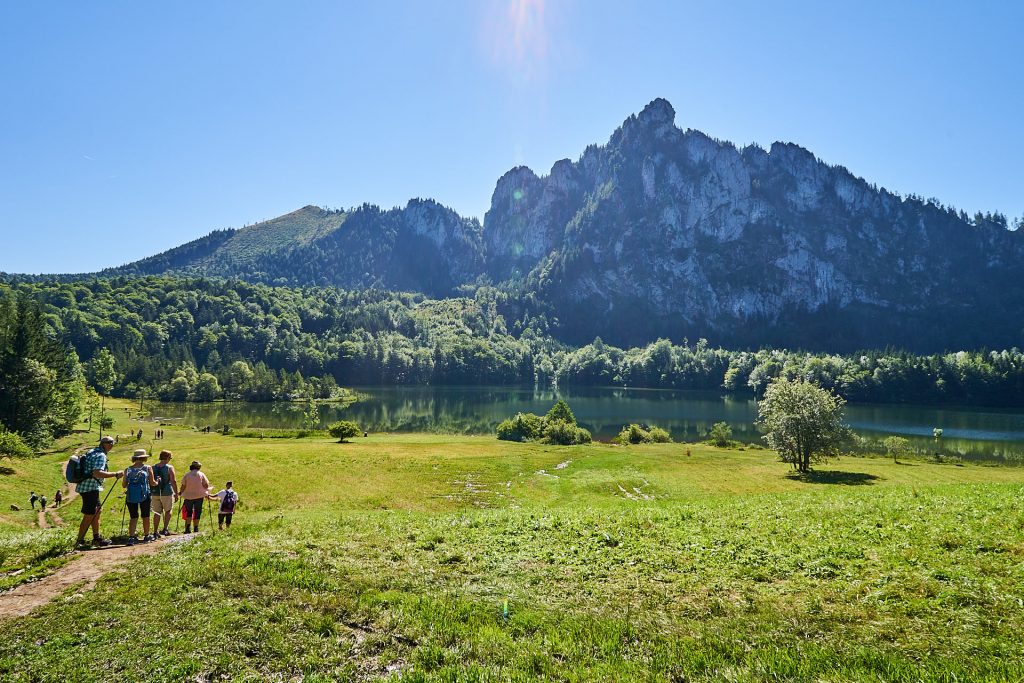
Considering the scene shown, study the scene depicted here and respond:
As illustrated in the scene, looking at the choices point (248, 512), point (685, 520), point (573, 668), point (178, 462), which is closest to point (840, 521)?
point (685, 520)

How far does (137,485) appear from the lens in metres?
18.7

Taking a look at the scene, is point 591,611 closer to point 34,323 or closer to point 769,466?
point 769,466

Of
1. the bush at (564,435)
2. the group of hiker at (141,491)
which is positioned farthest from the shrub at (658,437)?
the group of hiker at (141,491)

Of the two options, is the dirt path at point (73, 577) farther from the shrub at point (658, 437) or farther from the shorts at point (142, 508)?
the shrub at point (658, 437)

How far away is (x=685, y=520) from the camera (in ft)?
69.0

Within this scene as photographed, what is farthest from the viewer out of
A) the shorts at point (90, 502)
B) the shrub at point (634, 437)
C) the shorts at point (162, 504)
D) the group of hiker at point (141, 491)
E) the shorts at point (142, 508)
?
the shrub at point (634, 437)

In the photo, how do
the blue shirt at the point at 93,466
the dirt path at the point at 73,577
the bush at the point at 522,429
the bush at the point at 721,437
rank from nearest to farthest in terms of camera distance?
the dirt path at the point at 73,577 → the blue shirt at the point at 93,466 → the bush at the point at 721,437 → the bush at the point at 522,429

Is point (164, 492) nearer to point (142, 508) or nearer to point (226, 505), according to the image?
point (142, 508)

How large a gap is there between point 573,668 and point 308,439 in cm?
8724

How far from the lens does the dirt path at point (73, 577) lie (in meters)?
12.2

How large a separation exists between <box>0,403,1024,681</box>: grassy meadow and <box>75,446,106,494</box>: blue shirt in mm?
2017

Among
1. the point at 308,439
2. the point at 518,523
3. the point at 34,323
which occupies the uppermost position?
the point at 34,323

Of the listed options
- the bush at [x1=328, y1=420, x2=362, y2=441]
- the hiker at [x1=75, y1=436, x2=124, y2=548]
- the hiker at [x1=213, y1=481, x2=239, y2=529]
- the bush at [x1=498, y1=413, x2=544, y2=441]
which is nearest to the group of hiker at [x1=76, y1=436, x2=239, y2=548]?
the hiker at [x1=75, y1=436, x2=124, y2=548]

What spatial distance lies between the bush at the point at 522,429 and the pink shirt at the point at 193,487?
74.3m
